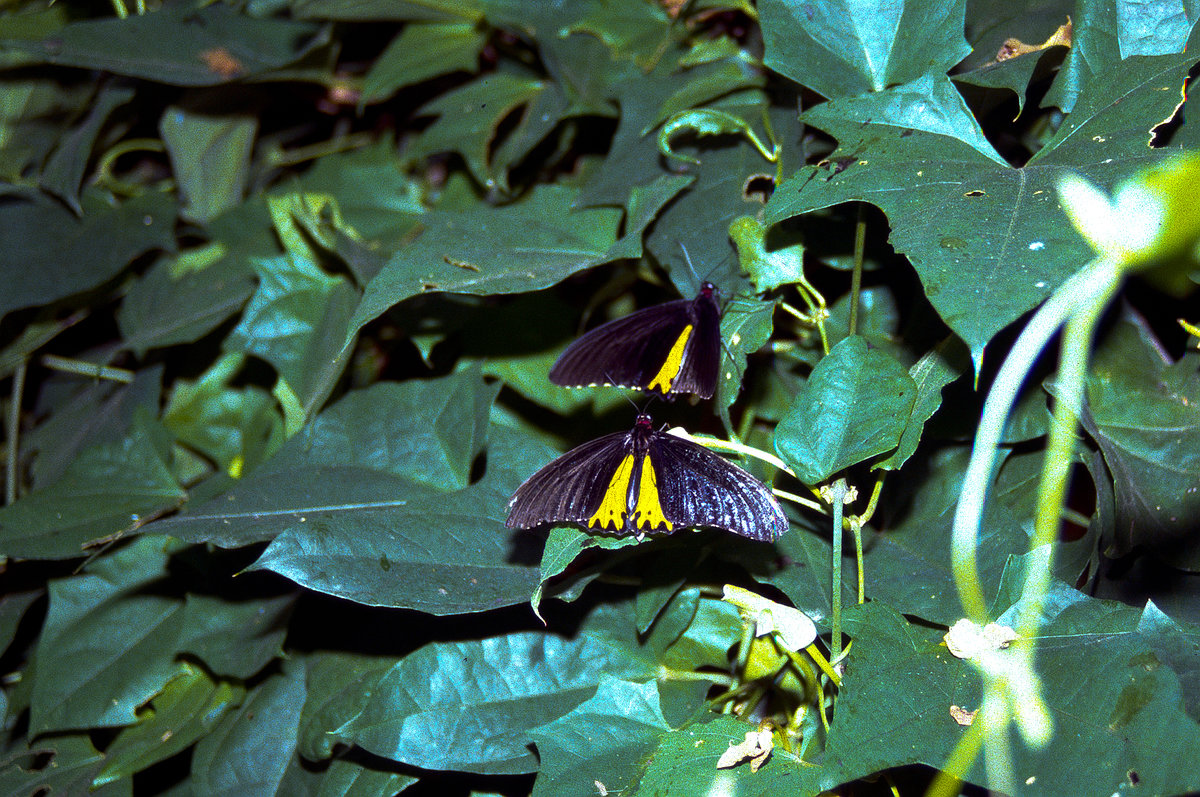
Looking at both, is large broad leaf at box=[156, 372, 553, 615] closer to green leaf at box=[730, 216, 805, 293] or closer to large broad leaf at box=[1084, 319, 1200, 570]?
green leaf at box=[730, 216, 805, 293]

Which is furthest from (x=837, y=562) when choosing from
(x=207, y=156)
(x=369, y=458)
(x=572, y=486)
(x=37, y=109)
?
(x=37, y=109)

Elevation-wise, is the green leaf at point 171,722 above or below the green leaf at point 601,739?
below

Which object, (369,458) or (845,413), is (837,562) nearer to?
(845,413)

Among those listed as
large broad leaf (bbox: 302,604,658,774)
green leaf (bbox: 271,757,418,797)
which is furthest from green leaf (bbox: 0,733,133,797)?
large broad leaf (bbox: 302,604,658,774)

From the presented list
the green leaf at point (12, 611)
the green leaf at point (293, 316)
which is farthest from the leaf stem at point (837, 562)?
the green leaf at point (12, 611)

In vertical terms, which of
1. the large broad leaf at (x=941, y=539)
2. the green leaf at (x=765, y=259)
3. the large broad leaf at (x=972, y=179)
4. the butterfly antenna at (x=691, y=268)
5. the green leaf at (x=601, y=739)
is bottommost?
the green leaf at (x=601, y=739)

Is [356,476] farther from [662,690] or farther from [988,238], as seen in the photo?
[988,238]

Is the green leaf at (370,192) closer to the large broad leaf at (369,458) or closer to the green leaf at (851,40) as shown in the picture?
the large broad leaf at (369,458)
